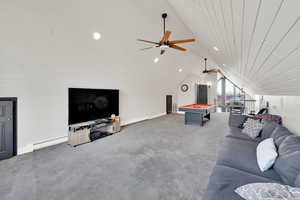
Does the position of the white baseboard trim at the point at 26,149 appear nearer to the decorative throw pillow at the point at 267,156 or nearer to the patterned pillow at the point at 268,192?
the patterned pillow at the point at 268,192

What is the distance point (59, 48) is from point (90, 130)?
2165 millimetres

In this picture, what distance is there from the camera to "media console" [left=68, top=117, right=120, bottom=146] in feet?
9.93

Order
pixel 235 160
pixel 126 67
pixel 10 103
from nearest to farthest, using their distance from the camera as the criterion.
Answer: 1. pixel 235 160
2. pixel 10 103
3. pixel 126 67

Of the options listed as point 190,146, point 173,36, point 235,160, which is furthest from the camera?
point 173,36

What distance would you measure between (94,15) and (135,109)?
361 cm

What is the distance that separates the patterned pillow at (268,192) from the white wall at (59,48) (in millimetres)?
3197

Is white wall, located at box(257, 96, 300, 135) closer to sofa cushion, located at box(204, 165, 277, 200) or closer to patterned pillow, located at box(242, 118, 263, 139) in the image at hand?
patterned pillow, located at box(242, 118, 263, 139)

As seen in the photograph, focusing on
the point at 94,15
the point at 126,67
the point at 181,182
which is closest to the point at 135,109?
the point at 126,67

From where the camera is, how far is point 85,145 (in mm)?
3029

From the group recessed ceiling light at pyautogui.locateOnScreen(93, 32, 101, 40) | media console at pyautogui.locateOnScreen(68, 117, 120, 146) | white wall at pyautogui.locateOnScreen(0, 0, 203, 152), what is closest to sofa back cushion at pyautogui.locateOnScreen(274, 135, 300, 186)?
white wall at pyautogui.locateOnScreen(0, 0, 203, 152)

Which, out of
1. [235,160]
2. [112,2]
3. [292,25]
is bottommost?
[235,160]

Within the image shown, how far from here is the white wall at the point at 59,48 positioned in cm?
231

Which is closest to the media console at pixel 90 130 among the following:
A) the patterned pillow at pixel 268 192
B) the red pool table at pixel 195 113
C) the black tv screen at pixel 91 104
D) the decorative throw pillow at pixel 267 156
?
the black tv screen at pixel 91 104

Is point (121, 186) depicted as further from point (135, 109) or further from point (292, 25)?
point (135, 109)
